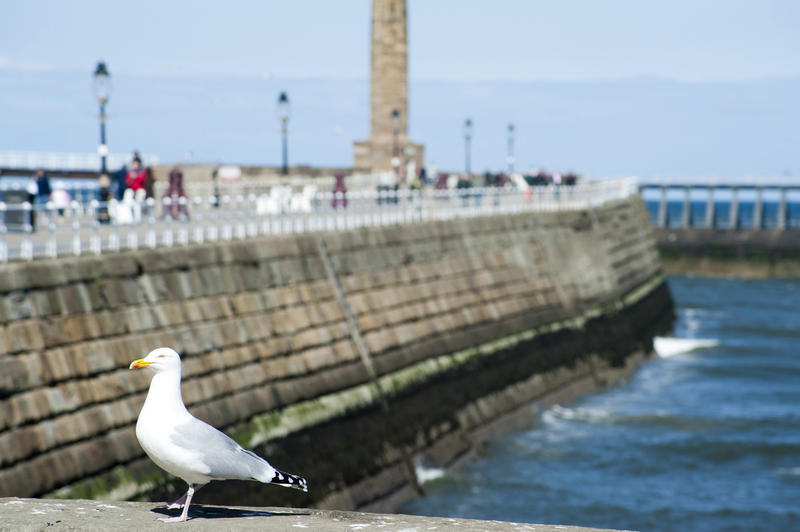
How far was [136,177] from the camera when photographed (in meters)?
22.3

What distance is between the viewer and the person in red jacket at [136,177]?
2208 centimetres

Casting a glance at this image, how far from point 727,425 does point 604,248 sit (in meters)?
11.5

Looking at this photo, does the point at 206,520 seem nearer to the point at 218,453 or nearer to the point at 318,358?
the point at 218,453

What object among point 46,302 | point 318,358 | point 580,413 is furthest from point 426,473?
point 46,302

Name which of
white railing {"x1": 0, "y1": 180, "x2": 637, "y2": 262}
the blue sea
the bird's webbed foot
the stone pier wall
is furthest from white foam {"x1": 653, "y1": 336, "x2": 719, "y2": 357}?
the bird's webbed foot

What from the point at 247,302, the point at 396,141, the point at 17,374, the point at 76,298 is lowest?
the point at 17,374

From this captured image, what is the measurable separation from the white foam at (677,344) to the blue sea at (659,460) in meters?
1.43

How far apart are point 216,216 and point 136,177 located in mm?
3006

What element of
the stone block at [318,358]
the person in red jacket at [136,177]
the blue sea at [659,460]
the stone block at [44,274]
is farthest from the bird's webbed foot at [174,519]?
the person in red jacket at [136,177]

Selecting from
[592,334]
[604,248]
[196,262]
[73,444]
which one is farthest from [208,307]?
[604,248]

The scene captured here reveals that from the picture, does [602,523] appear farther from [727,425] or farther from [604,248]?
[604,248]

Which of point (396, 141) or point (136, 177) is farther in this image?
point (396, 141)

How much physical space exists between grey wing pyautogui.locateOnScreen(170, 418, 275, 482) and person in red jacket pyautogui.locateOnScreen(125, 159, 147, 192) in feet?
53.2

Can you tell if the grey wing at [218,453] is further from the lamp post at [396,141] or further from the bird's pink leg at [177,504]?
the lamp post at [396,141]
